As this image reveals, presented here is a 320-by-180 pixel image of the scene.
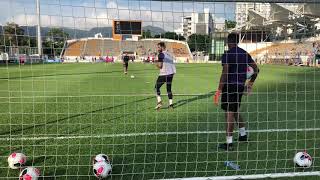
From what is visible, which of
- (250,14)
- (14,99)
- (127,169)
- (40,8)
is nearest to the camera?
(40,8)

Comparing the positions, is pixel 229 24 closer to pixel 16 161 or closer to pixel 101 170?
pixel 101 170

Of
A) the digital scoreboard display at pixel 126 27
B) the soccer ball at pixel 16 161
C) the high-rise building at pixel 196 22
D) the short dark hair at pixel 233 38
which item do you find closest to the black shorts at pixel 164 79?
the short dark hair at pixel 233 38

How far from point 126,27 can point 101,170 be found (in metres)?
1.97

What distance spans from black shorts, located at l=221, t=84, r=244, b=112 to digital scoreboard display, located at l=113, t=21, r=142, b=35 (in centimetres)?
199

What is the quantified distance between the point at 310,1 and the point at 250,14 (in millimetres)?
884

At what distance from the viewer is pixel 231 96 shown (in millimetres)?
6766

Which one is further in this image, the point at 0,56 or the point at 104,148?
the point at 104,148

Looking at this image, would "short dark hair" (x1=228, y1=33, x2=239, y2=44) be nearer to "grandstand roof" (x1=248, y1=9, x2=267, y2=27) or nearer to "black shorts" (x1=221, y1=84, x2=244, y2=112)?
"grandstand roof" (x1=248, y1=9, x2=267, y2=27)

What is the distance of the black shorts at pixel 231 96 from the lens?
6.72 meters

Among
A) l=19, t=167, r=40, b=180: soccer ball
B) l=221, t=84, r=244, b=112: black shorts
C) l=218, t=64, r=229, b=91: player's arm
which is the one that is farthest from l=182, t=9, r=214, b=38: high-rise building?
l=19, t=167, r=40, b=180: soccer ball

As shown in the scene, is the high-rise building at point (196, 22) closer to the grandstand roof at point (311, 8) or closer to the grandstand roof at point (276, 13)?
the grandstand roof at point (276, 13)

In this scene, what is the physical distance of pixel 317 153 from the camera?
255 inches

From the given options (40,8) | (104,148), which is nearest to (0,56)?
(40,8)

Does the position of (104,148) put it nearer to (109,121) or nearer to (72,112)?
(109,121)
